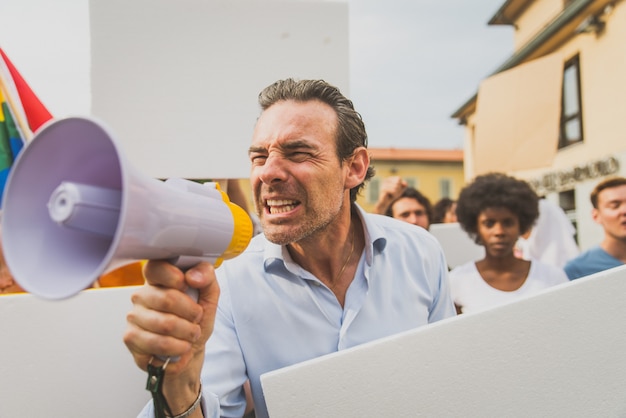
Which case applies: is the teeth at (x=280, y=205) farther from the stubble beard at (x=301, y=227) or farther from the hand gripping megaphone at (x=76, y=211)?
the hand gripping megaphone at (x=76, y=211)

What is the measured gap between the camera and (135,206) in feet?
2.33

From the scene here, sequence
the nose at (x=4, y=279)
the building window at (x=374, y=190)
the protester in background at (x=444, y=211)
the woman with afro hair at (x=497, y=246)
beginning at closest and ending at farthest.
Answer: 1. the nose at (x=4, y=279)
2. the woman with afro hair at (x=497, y=246)
3. the protester in background at (x=444, y=211)
4. the building window at (x=374, y=190)

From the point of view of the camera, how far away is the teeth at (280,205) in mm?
1519

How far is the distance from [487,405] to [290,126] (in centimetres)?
91

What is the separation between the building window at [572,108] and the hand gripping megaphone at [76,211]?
1190cm

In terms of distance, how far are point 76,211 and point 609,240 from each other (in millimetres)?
3105

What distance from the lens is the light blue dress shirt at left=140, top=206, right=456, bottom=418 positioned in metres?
1.49

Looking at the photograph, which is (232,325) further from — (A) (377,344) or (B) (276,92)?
(B) (276,92)

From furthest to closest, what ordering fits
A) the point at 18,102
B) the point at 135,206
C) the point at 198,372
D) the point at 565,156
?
the point at 565,156 < the point at 18,102 < the point at 198,372 < the point at 135,206

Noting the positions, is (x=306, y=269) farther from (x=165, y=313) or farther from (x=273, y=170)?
(x=165, y=313)

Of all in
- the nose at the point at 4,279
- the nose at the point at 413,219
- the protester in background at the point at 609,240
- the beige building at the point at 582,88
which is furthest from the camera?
the beige building at the point at 582,88

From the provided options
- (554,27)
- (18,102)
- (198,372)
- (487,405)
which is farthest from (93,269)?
(554,27)

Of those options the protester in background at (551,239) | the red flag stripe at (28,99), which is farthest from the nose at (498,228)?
the red flag stripe at (28,99)

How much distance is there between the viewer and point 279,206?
1.53 m
